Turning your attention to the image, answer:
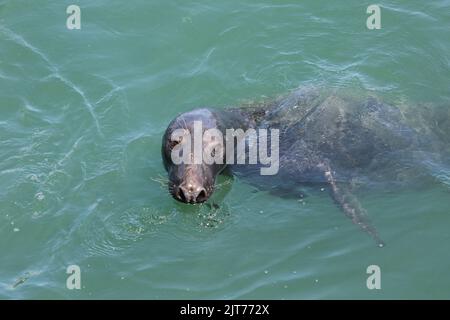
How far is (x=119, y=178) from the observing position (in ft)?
35.3

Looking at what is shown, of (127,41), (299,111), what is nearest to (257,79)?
(299,111)

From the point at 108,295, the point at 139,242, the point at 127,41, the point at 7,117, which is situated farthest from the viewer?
the point at 127,41

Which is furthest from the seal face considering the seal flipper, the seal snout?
the seal flipper

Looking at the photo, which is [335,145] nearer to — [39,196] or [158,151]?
[158,151]

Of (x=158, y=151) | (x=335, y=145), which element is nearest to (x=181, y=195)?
(x=158, y=151)

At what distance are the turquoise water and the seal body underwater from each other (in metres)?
0.24

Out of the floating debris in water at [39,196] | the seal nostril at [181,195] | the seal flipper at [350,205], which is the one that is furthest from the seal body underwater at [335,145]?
the floating debris in water at [39,196]

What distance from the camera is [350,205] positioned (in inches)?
384

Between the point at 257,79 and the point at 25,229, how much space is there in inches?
180

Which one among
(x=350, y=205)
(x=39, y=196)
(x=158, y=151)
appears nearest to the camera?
(x=350, y=205)

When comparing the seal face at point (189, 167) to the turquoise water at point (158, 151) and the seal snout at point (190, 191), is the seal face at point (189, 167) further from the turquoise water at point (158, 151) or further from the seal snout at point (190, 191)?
the turquoise water at point (158, 151)

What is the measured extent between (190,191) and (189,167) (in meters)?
0.38

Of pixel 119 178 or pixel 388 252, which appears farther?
pixel 119 178

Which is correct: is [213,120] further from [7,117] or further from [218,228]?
[7,117]
